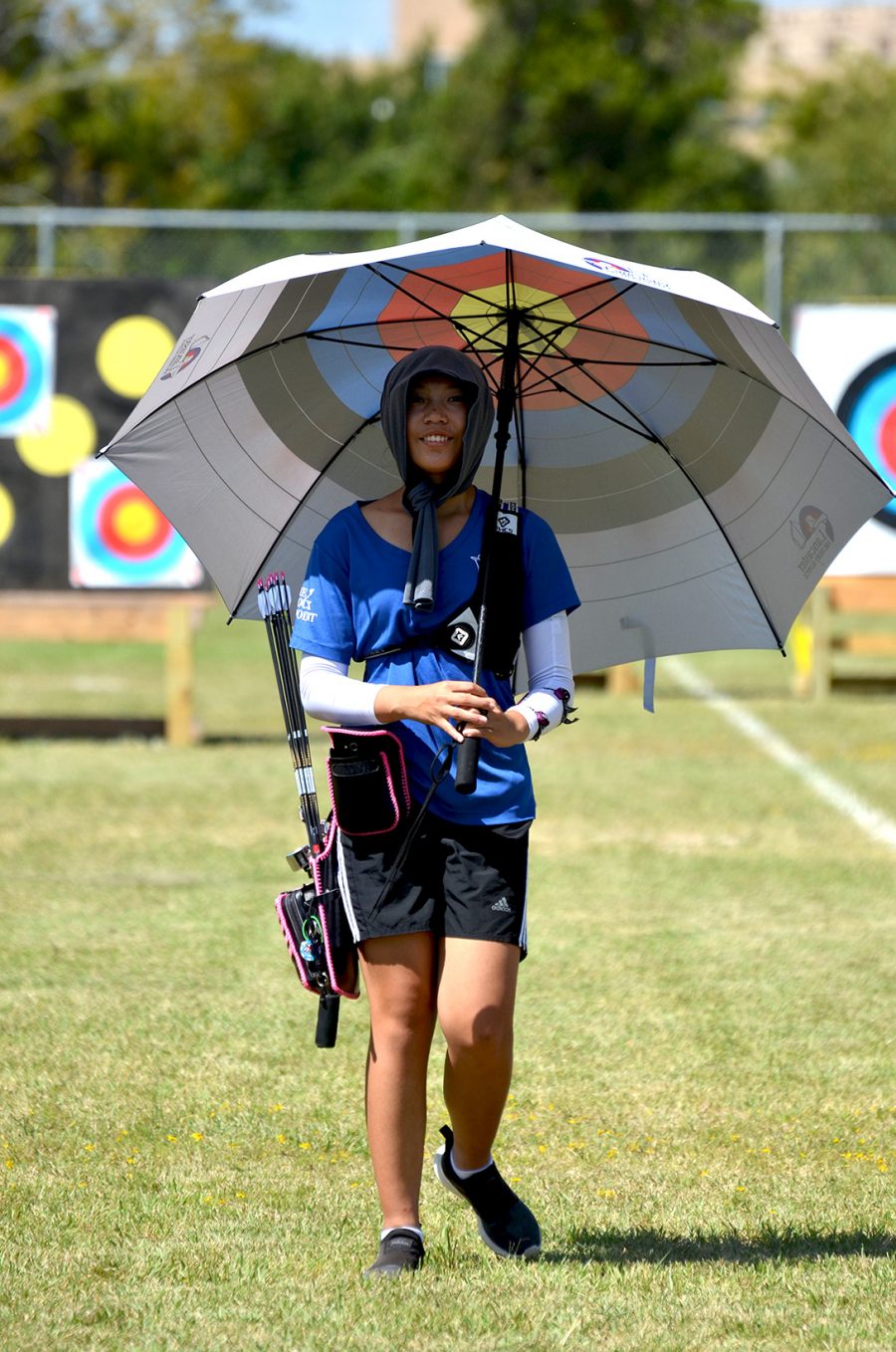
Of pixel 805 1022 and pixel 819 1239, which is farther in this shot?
pixel 805 1022

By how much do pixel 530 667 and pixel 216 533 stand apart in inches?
34.4

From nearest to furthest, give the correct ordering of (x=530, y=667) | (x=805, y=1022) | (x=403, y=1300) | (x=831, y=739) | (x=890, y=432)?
(x=403, y=1300) → (x=530, y=667) → (x=805, y=1022) → (x=831, y=739) → (x=890, y=432)

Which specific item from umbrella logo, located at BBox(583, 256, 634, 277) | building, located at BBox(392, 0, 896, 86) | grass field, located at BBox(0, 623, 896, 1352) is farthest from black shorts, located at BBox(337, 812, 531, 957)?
building, located at BBox(392, 0, 896, 86)

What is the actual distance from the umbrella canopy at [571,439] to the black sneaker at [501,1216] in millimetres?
1161

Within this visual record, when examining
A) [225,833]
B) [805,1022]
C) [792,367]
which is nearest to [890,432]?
[225,833]

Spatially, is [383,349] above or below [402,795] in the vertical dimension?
above

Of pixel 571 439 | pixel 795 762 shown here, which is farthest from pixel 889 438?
pixel 571 439

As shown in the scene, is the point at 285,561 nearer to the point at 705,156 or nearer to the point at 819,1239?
the point at 819,1239

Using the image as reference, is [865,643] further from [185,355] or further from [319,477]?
[185,355]

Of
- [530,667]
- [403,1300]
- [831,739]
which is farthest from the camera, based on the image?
[831,739]

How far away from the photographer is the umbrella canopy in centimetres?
411

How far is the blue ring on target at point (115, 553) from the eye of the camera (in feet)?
40.6

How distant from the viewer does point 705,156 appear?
3981 centimetres

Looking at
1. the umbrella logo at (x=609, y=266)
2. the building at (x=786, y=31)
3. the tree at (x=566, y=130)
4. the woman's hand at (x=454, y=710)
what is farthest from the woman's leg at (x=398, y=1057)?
the building at (x=786, y=31)
